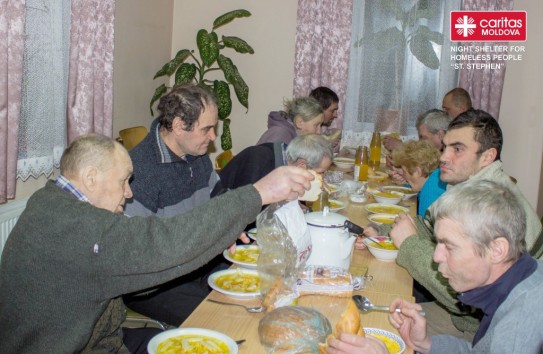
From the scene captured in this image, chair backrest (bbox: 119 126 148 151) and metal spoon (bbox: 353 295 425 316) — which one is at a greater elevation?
chair backrest (bbox: 119 126 148 151)

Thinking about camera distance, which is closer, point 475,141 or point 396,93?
point 475,141

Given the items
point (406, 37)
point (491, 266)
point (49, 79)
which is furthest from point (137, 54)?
point (491, 266)

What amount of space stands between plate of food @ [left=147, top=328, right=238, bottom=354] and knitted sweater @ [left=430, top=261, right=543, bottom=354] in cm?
67

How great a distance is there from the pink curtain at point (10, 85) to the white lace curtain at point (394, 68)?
3427 millimetres

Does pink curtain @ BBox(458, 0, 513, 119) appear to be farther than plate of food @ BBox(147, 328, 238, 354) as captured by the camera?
Yes

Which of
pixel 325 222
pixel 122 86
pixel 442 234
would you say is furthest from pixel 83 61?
pixel 442 234

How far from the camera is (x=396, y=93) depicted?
19.5 ft

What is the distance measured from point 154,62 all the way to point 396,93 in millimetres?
2315

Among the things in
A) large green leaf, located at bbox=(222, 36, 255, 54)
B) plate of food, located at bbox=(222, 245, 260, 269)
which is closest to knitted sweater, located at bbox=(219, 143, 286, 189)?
plate of food, located at bbox=(222, 245, 260, 269)

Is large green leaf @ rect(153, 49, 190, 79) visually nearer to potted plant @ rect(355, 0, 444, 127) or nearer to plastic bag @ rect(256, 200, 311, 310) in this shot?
potted plant @ rect(355, 0, 444, 127)

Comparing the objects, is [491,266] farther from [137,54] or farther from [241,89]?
[241,89]

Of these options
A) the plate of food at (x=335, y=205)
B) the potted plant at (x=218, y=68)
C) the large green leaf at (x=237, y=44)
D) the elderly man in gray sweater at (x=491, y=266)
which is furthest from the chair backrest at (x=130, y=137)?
the elderly man in gray sweater at (x=491, y=266)

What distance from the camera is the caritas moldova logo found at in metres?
5.67

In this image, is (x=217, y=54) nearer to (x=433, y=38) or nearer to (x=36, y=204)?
(x=433, y=38)
